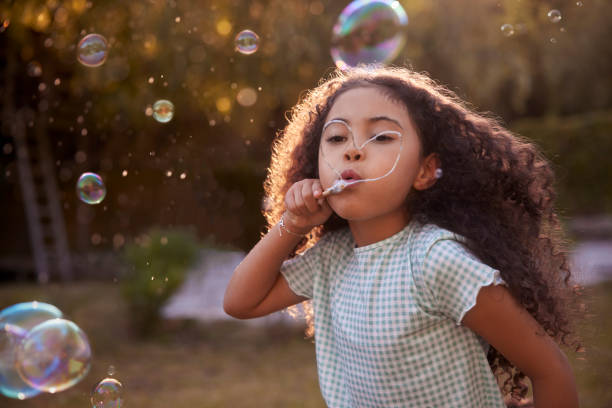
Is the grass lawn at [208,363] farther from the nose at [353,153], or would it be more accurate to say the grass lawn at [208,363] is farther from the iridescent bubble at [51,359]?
the nose at [353,153]

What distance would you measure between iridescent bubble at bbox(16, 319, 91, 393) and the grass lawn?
4.24 ft

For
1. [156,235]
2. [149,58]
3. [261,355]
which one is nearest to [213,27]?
[149,58]

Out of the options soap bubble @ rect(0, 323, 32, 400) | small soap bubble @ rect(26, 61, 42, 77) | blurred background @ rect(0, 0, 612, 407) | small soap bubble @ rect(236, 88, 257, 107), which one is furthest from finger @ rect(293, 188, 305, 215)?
small soap bubble @ rect(26, 61, 42, 77)

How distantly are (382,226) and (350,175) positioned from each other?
0.17 m

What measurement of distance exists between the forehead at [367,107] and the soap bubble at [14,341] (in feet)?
4.79

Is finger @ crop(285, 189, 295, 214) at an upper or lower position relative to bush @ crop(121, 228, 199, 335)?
upper

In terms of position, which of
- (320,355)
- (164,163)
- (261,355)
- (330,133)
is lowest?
(261,355)

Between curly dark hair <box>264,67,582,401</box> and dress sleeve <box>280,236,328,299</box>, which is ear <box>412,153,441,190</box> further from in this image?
dress sleeve <box>280,236,328,299</box>

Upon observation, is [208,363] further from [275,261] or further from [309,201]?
[309,201]

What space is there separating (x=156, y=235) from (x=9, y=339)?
2695 mm

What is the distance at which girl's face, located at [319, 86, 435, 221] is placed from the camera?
138cm

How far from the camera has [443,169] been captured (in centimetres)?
150

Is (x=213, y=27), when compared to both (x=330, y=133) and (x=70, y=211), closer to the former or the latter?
(x=330, y=133)

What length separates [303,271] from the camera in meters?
1.64
